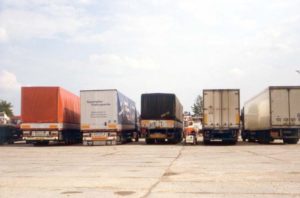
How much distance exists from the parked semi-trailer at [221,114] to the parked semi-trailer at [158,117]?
3.02m

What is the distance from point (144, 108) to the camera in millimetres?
33938

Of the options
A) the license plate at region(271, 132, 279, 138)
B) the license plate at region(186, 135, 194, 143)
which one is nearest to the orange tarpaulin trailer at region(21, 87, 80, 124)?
the license plate at region(186, 135, 194, 143)

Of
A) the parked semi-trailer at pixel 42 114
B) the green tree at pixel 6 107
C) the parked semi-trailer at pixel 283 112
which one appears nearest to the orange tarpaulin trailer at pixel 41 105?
the parked semi-trailer at pixel 42 114

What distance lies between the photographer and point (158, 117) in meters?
33.5

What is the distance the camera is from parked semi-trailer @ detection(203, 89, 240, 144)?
31016 mm

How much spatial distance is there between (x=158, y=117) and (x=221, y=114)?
4.49 m

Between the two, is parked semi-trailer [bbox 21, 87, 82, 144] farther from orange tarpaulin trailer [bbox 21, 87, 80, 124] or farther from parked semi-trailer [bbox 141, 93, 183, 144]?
parked semi-trailer [bbox 141, 93, 183, 144]

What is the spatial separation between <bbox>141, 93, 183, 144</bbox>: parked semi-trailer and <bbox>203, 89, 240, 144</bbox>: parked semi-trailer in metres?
3.02

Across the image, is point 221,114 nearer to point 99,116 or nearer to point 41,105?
point 99,116

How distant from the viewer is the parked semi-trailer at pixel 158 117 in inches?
1313

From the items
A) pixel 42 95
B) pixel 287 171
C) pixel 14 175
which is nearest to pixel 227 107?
pixel 42 95

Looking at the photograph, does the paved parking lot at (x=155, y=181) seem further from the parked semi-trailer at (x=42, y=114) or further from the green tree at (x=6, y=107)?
the green tree at (x=6, y=107)

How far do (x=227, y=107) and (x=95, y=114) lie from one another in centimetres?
795

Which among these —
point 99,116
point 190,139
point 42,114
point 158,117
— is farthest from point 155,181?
point 190,139
